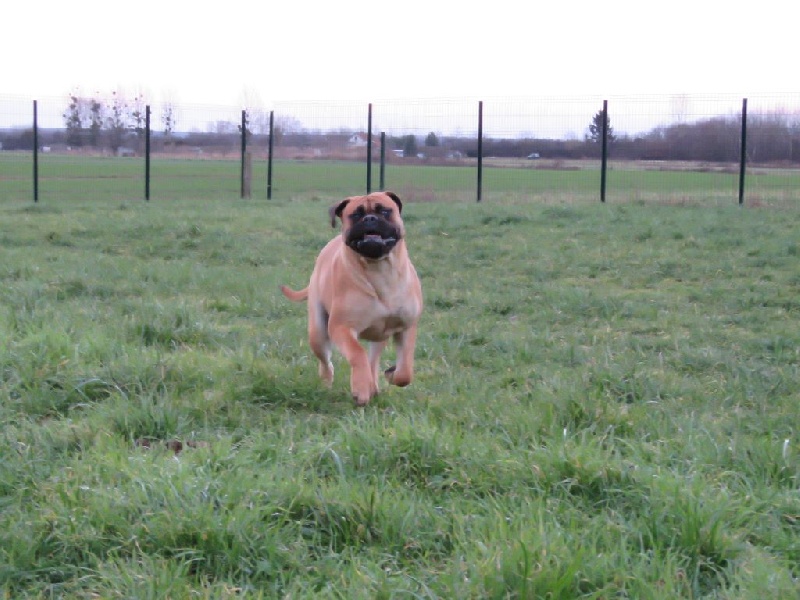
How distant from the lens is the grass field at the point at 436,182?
17.4 metres

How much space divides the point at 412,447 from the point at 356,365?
1147 mm

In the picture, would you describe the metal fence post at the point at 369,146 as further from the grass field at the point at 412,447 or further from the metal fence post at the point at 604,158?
the grass field at the point at 412,447

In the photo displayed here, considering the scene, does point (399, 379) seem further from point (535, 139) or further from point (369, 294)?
point (535, 139)

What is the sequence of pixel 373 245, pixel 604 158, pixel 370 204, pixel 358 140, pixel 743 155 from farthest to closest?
pixel 358 140
pixel 604 158
pixel 743 155
pixel 370 204
pixel 373 245

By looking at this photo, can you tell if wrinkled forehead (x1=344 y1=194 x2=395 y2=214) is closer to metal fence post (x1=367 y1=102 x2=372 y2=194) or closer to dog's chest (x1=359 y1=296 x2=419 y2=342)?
dog's chest (x1=359 y1=296 x2=419 y2=342)

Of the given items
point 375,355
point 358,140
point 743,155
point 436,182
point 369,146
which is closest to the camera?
point 375,355

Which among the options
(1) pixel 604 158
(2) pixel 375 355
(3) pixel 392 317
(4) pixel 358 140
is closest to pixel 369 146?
(4) pixel 358 140

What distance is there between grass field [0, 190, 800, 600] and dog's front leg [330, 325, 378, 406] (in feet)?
0.47

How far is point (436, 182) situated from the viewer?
67.5ft

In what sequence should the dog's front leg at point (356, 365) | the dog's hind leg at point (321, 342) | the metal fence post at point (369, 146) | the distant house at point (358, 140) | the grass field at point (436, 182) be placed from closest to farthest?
the dog's front leg at point (356, 365) < the dog's hind leg at point (321, 342) < the grass field at point (436, 182) < the metal fence post at point (369, 146) < the distant house at point (358, 140)

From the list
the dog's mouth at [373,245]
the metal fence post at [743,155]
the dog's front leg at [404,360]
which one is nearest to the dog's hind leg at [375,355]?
the dog's front leg at [404,360]

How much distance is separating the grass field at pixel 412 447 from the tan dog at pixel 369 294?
22 centimetres

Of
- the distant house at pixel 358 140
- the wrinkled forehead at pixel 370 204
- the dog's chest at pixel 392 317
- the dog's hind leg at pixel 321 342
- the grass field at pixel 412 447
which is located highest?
the distant house at pixel 358 140

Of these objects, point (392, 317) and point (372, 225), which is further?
point (392, 317)
